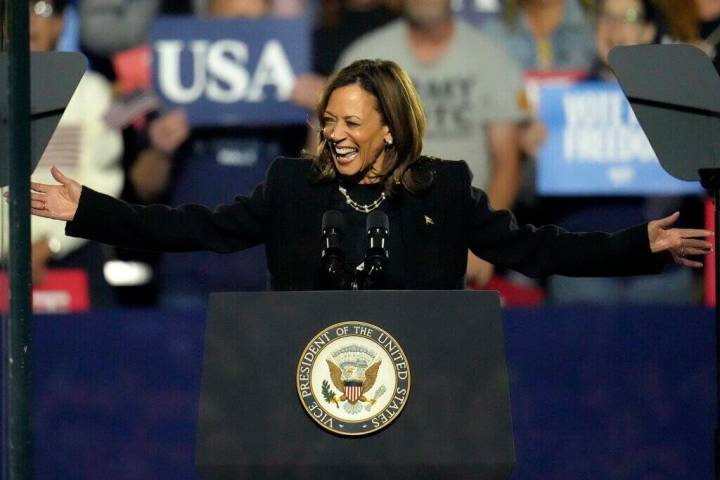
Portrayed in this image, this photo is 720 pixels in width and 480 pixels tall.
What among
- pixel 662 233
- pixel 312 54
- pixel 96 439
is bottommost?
pixel 96 439

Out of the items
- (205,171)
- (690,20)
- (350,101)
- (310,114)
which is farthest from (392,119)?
(690,20)

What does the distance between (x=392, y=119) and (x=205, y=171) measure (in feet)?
7.96

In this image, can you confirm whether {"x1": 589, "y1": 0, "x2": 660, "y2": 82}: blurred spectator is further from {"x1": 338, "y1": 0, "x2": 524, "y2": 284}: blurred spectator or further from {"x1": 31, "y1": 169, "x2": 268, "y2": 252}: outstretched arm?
{"x1": 31, "y1": 169, "x2": 268, "y2": 252}: outstretched arm

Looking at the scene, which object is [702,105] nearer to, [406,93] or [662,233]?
[662,233]

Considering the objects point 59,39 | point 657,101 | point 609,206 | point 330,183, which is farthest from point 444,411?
point 59,39

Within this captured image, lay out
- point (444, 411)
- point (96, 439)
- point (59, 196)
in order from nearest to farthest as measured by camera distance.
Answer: point (444, 411)
point (59, 196)
point (96, 439)

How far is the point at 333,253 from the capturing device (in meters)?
3.01

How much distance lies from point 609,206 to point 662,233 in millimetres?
2285

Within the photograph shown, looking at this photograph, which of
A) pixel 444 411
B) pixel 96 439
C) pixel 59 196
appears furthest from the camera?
pixel 96 439

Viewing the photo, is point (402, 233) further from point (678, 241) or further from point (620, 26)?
point (620, 26)

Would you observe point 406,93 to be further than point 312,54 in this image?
No

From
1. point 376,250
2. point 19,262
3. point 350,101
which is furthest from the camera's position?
point 350,101

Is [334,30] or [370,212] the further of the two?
[334,30]

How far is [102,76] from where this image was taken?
18.5 feet
